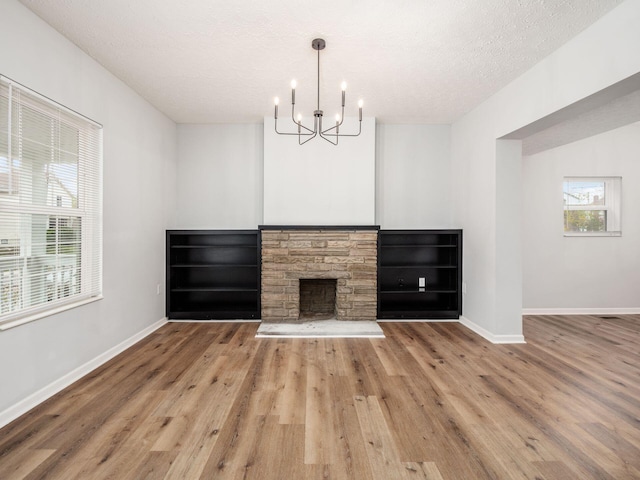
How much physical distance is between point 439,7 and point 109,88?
9.57 ft

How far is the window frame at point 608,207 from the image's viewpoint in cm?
481

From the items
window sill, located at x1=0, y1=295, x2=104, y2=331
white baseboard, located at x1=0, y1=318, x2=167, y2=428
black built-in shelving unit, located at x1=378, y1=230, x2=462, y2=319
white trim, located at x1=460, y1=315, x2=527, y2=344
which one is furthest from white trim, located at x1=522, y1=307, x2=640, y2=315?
window sill, located at x1=0, y1=295, x2=104, y2=331

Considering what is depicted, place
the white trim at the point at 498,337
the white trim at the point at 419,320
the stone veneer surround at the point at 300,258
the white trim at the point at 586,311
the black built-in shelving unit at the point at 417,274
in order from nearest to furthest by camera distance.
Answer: the white trim at the point at 498,337 → the stone veneer surround at the point at 300,258 → the white trim at the point at 419,320 → the black built-in shelving unit at the point at 417,274 → the white trim at the point at 586,311

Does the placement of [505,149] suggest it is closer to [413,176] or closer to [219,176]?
[413,176]

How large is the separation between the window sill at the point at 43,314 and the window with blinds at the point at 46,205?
1cm

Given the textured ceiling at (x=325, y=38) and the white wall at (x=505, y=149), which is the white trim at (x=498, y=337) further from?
the textured ceiling at (x=325, y=38)

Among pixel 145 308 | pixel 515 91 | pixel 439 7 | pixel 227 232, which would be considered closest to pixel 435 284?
pixel 515 91

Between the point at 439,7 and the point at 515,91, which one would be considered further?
the point at 515,91

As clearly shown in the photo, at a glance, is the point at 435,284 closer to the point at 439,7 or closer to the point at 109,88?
the point at 439,7

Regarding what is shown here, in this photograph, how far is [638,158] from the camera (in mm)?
4812

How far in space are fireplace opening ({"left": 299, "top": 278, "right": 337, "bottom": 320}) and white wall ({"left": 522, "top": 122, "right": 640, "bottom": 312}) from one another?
2834 millimetres

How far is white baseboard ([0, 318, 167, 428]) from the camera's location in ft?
6.70

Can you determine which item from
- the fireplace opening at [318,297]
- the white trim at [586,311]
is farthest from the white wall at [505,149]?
the fireplace opening at [318,297]

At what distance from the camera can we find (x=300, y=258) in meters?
4.28
